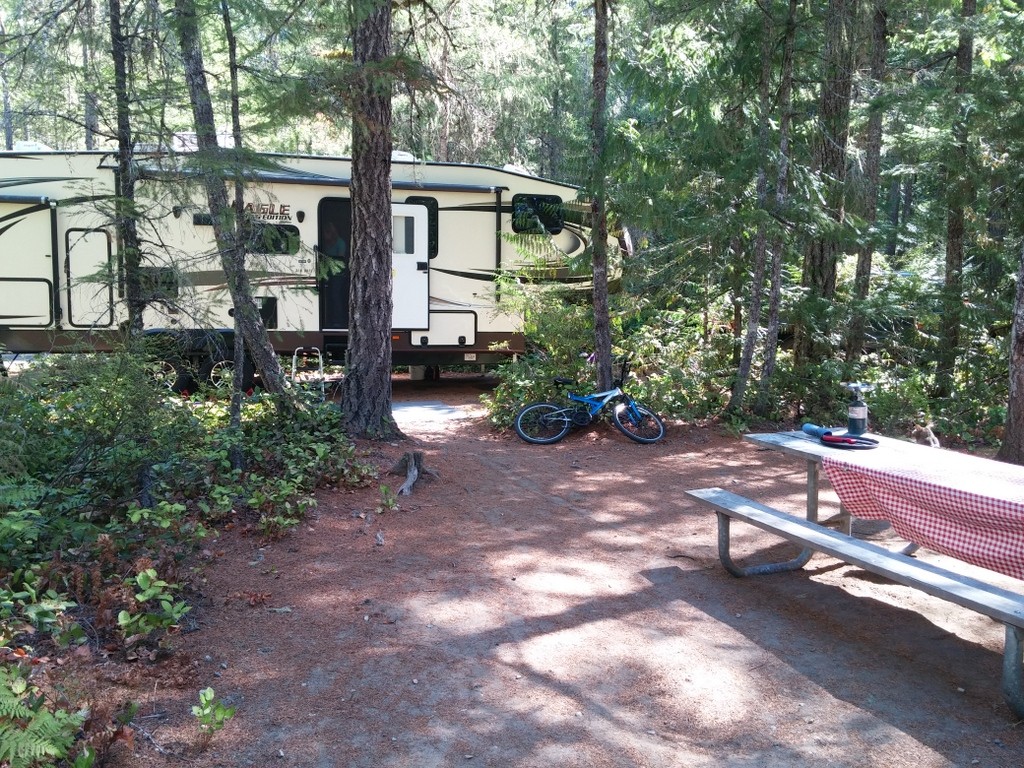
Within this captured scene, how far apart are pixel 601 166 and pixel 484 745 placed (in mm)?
6857

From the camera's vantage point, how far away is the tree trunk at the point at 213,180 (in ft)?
21.4

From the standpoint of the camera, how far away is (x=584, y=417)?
9.30 meters

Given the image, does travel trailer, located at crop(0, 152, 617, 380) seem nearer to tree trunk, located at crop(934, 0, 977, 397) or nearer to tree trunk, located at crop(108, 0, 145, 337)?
tree trunk, located at crop(108, 0, 145, 337)

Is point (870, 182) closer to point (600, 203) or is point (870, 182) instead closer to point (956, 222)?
point (956, 222)

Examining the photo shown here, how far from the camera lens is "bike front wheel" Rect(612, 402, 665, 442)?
9.18 meters

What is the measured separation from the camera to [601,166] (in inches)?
356

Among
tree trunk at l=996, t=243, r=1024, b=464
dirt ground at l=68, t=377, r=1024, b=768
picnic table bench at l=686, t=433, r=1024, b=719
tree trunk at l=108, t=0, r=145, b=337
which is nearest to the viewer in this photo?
dirt ground at l=68, t=377, r=1024, b=768

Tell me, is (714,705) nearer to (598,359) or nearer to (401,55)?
(401,55)

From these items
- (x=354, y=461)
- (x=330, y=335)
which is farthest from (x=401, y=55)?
(x=330, y=335)

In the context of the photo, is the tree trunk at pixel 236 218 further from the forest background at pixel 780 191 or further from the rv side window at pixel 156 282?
the rv side window at pixel 156 282

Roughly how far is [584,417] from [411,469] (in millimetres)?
2840

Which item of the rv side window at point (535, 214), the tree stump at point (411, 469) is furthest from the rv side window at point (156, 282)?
the rv side window at point (535, 214)

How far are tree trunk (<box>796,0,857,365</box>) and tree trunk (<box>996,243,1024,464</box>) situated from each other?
275 cm

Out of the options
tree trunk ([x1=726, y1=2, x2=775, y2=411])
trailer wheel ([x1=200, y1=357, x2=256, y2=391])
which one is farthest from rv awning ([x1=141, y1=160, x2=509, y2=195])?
tree trunk ([x1=726, y1=2, x2=775, y2=411])
